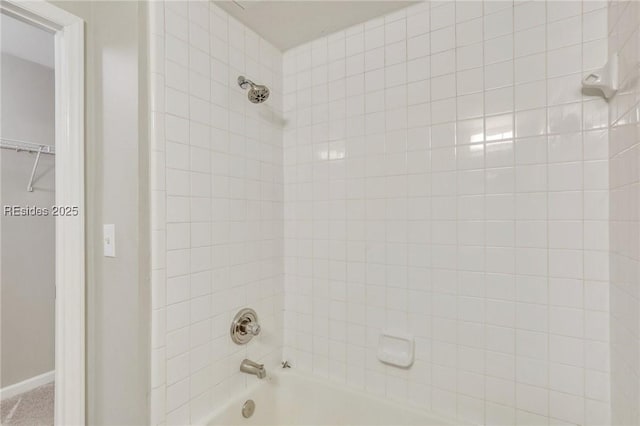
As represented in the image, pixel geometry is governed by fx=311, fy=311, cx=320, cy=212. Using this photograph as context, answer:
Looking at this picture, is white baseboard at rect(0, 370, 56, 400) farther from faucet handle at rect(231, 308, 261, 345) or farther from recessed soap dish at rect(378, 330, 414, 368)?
recessed soap dish at rect(378, 330, 414, 368)

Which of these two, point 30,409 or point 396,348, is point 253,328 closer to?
point 396,348

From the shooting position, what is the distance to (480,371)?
1276 mm

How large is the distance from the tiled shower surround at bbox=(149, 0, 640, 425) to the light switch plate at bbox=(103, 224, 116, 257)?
186mm

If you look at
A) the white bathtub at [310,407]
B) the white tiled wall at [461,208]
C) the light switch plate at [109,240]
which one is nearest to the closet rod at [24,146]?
the light switch plate at [109,240]

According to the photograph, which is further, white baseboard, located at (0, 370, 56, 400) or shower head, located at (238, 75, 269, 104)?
white baseboard, located at (0, 370, 56, 400)

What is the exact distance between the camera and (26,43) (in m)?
1.97

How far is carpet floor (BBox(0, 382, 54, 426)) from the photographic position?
1855mm

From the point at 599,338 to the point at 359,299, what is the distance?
909 millimetres

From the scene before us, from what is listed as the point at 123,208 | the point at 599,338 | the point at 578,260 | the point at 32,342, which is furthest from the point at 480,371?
the point at 32,342

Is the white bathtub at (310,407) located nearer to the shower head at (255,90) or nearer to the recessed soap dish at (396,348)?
the recessed soap dish at (396,348)

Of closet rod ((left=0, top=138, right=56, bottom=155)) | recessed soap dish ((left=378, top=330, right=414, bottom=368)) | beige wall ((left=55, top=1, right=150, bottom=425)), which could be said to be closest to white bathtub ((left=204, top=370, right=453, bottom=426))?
recessed soap dish ((left=378, top=330, right=414, bottom=368))

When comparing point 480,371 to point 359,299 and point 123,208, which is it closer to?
point 359,299

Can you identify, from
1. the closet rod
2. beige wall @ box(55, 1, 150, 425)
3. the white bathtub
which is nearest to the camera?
beige wall @ box(55, 1, 150, 425)

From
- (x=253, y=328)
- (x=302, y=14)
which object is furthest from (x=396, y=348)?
(x=302, y=14)
